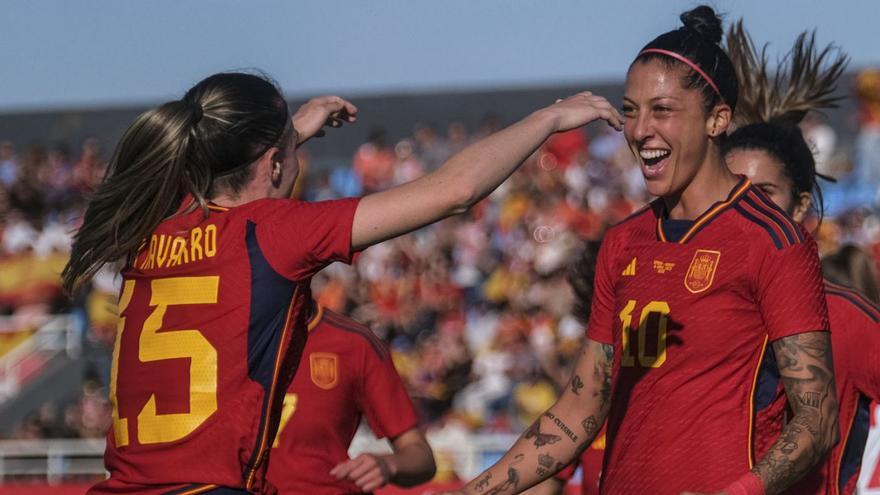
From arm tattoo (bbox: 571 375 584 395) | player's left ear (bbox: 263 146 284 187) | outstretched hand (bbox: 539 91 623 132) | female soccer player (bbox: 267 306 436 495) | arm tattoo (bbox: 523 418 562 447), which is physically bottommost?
female soccer player (bbox: 267 306 436 495)

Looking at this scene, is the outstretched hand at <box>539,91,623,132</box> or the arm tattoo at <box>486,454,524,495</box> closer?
the outstretched hand at <box>539,91,623,132</box>

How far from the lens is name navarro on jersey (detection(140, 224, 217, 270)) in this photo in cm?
386

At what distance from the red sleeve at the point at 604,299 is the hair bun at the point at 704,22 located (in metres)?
0.69

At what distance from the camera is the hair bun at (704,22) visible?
14.8 feet

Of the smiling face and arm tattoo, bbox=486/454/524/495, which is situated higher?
the smiling face

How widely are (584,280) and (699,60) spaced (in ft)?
7.10

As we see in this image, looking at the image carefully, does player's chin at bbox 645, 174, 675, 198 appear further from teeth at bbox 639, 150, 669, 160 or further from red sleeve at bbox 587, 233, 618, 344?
red sleeve at bbox 587, 233, 618, 344

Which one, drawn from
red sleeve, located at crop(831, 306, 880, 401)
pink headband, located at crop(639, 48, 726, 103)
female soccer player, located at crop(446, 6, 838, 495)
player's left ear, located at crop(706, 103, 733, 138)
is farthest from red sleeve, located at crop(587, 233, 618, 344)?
red sleeve, located at crop(831, 306, 880, 401)

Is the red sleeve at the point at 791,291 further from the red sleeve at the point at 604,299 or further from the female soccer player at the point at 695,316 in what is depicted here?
the red sleeve at the point at 604,299

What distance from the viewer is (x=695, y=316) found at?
163 inches

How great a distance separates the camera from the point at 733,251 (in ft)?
13.5

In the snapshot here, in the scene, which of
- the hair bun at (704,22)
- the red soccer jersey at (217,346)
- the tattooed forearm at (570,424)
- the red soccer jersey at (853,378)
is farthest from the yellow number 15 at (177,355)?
the red soccer jersey at (853,378)

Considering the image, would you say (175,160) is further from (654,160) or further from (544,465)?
(544,465)

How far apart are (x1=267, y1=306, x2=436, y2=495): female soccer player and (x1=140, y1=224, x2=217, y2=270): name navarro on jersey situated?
2200 millimetres
